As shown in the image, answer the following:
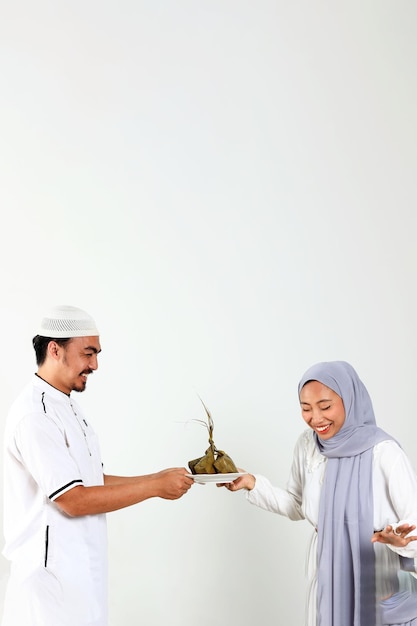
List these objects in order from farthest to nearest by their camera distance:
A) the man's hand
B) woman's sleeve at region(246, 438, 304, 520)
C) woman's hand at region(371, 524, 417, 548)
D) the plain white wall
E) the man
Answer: the plain white wall, woman's sleeve at region(246, 438, 304, 520), the man's hand, the man, woman's hand at region(371, 524, 417, 548)

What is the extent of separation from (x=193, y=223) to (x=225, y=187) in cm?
28

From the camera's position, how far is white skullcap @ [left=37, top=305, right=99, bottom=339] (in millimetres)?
2684

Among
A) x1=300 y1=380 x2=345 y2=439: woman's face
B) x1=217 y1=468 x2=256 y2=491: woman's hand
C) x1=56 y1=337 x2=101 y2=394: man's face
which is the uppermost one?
x1=56 y1=337 x2=101 y2=394: man's face

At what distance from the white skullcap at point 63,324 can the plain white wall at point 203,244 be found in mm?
1283

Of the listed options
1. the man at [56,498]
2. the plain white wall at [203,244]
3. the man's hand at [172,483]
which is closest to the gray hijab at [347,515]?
the man's hand at [172,483]

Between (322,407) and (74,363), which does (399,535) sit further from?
(74,363)

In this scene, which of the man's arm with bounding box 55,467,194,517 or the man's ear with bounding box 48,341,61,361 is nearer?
the man's arm with bounding box 55,467,194,517

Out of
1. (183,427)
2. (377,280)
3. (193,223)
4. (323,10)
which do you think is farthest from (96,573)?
(323,10)

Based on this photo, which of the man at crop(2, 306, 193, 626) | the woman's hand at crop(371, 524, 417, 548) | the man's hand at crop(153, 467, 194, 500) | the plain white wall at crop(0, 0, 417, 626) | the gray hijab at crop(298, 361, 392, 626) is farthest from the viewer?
the plain white wall at crop(0, 0, 417, 626)

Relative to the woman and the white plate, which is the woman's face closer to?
the woman

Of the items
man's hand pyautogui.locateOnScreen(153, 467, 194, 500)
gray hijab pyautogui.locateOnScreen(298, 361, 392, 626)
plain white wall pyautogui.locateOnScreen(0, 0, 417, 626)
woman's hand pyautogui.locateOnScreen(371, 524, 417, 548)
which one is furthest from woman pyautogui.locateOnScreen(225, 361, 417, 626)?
plain white wall pyautogui.locateOnScreen(0, 0, 417, 626)

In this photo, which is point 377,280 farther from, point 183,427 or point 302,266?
point 183,427

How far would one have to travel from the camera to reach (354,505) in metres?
2.59

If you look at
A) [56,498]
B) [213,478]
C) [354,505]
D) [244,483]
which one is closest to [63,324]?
[56,498]
